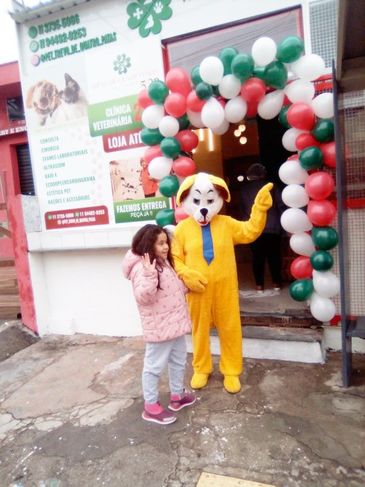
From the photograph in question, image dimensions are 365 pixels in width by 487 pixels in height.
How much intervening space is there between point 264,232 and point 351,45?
2166 mm

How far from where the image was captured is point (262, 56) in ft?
9.98

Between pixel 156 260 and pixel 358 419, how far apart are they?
5.91 feet

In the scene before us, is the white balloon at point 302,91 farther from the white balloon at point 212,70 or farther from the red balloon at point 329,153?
the white balloon at point 212,70

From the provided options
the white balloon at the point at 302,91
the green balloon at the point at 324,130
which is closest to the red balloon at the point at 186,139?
the white balloon at the point at 302,91

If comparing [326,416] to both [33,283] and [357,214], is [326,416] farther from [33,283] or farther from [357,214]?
[33,283]

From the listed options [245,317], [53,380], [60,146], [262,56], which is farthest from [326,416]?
[60,146]

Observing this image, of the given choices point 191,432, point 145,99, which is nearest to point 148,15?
point 145,99

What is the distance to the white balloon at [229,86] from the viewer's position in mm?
3137

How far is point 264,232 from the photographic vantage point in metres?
4.44

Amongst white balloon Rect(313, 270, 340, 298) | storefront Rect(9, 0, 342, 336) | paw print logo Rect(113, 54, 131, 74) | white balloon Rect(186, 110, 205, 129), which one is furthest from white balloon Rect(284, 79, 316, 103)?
paw print logo Rect(113, 54, 131, 74)

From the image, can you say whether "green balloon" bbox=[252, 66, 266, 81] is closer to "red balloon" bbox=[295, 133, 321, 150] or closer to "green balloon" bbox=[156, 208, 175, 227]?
"red balloon" bbox=[295, 133, 321, 150]

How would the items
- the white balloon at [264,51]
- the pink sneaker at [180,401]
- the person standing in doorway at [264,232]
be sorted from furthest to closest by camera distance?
the person standing in doorway at [264,232] → the white balloon at [264,51] → the pink sneaker at [180,401]

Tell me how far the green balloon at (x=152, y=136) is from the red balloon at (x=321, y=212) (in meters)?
1.60

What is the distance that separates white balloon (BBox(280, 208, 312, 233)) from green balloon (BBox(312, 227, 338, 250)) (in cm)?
11
